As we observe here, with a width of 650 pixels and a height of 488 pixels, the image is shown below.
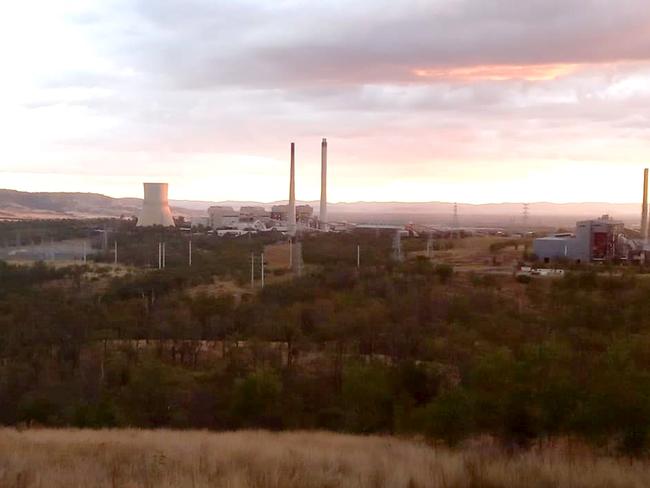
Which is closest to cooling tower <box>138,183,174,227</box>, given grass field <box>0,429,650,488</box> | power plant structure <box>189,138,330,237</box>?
power plant structure <box>189,138,330,237</box>

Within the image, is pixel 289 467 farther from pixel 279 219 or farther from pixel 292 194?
pixel 279 219

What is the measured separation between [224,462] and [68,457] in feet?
6.12

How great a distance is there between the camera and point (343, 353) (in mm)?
26562

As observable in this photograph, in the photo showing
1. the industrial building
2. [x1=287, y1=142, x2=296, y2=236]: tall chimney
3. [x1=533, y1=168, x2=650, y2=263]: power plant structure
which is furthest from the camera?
[x1=287, y1=142, x2=296, y2=236]: tall chimney

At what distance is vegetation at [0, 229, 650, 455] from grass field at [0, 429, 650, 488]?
2079 mm

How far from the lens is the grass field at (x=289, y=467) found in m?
8.42

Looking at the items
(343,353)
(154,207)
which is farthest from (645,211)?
(343,353)

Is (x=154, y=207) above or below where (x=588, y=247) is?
above

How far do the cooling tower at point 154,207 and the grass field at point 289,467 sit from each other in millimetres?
83725

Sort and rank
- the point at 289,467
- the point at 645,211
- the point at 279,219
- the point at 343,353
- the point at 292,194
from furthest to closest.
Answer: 1. the point at 279,219
2. the point at 292,194
3. the point at 645,211
4. the point at 343,353
5. the point at 289,467

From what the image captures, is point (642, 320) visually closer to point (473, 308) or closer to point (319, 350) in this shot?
point (473, 308)

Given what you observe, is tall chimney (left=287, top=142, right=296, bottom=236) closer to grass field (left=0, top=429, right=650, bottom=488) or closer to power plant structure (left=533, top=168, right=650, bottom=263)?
power plant structure (left=533, top=168, right=650, bottom=263)

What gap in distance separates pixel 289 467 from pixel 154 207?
288 feet

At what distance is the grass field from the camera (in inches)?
332
